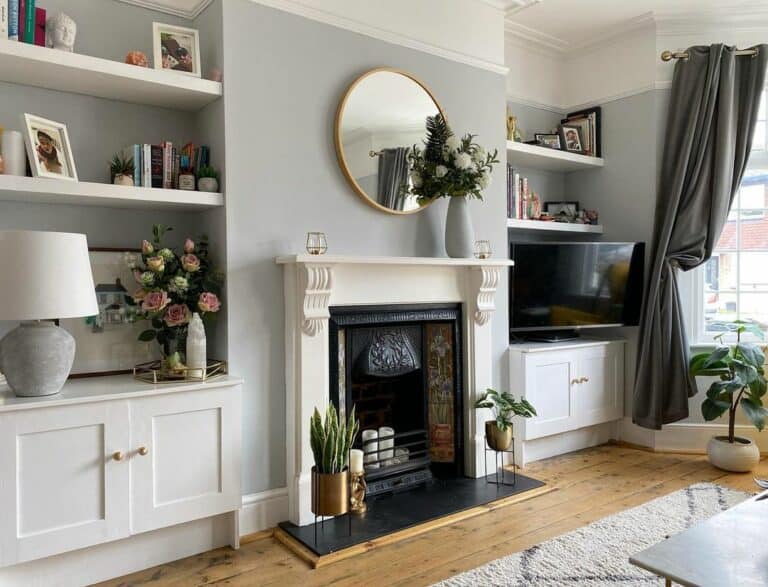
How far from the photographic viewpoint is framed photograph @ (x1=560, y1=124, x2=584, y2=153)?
4.20 m

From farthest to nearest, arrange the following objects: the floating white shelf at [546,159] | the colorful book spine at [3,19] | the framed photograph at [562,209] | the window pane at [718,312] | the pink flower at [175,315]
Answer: the framed photograph at [562,209] → the window pane at [718,312] → the floating white shelf at [546,159] → the pink flower at [175,315] → the colorful book spine at [3,19]

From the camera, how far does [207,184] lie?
2.59m

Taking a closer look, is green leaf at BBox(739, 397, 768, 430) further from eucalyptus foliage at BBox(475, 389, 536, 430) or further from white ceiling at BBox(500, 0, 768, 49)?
white ceiling at BBox(500, 0, 768, 49)

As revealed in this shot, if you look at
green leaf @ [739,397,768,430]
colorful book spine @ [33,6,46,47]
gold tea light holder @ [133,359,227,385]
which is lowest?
green leaf @ [739,397,768,430]

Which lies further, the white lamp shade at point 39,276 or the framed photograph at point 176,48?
the framed photograph at point 176,48

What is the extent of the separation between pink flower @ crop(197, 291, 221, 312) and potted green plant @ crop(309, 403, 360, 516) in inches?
25.4

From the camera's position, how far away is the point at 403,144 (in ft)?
10.3

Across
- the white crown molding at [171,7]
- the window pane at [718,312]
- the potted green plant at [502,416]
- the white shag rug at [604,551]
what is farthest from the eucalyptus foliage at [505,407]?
the white crown molding at [171,7]

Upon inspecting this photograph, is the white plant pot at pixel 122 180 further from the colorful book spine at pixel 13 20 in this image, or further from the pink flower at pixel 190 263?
the colorful book spine at pixel 13 20

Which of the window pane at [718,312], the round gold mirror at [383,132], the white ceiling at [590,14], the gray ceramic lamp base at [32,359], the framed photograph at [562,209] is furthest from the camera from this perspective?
the framed photograph at [562,209]

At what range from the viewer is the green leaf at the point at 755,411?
135 inches

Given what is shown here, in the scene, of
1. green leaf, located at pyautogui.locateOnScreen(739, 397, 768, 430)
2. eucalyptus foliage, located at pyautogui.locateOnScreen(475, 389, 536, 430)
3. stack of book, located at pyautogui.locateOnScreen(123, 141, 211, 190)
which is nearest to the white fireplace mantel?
eucalyptus foliage, located at pyautogui.locateOnScreen(475, 389, 536, 430)

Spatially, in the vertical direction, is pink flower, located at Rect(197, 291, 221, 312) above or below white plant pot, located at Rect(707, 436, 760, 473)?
above

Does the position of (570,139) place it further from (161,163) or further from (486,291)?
(161,163)
